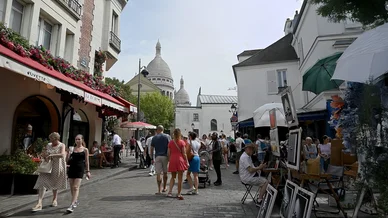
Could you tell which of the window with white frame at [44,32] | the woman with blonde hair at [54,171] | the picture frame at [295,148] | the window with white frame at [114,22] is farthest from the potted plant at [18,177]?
the window with white frame at [114,22]

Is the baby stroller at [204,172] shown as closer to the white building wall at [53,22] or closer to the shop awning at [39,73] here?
the shop awning at [39,73]

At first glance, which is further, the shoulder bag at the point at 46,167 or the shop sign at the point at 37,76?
the shop sign at the point at 37,76

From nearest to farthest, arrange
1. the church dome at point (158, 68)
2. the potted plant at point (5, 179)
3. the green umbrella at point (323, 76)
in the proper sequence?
1. the green umbrella at point (323, 76)
2. the potted plant at point (5, 179)
3. the church dome at point (158, 68)

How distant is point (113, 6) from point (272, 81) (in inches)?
604

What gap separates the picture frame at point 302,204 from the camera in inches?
129

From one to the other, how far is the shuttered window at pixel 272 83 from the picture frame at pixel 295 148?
64.5ft

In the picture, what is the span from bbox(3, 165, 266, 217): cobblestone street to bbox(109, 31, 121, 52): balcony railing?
10.3 meters

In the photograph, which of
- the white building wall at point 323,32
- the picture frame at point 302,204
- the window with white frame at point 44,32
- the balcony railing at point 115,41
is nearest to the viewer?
the picture frame at point 302,204

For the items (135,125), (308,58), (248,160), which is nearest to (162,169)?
(248,160)

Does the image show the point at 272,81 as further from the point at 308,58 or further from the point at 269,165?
the point at 269,165

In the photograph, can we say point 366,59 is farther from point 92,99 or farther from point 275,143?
point 92,99

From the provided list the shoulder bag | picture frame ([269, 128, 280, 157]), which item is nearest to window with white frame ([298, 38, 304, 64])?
picture frame ([269, 128, 280, 157])

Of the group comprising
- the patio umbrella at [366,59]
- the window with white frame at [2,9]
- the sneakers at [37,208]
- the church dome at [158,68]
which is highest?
the church dome at [158,68]

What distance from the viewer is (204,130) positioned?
2333 inches
